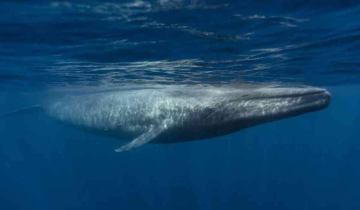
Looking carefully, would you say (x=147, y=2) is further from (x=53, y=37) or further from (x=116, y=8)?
(x=53, y=37)

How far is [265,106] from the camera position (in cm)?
962

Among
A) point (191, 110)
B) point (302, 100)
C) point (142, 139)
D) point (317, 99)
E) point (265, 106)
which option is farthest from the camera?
point (191, 110)

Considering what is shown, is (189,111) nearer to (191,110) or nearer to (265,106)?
(191,110)

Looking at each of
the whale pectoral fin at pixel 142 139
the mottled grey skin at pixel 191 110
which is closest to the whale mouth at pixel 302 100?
the mottled grey skin at pixel 191 110

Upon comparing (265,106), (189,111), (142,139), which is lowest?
(142,139)

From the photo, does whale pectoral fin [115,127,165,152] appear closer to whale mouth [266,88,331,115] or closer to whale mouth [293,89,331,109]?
whale mouth [266,88,331,115]

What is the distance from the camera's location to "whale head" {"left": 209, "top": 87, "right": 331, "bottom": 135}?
898 cm

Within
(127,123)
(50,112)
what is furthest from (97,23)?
(50,112)

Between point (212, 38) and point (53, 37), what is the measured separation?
19.5ft

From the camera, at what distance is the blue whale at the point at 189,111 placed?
30.9 feet

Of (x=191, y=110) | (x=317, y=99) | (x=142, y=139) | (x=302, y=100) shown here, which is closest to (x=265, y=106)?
(x=302, y=100)

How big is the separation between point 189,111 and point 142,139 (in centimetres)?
208

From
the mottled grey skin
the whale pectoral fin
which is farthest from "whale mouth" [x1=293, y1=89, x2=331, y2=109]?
the whale pectoral fin

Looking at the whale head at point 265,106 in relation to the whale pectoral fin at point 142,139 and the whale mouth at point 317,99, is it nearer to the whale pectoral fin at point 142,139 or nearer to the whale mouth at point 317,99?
the whale mouth at point 317,99
